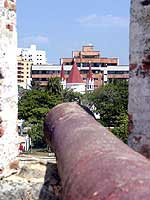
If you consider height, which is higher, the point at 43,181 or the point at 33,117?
the point at 43,181

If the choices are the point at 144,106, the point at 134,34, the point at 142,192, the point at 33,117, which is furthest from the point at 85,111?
the point at 33,117

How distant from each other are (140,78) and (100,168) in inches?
101

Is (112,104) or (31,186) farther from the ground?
(31,186)

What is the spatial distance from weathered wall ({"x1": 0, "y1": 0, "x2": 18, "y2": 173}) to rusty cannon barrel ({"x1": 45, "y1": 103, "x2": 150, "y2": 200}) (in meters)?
1.28

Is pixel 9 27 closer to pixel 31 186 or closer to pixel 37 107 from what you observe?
pixel 31 186

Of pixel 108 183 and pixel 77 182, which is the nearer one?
pixel 108 183

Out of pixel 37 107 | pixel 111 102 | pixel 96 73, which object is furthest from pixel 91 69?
pixel 37 107

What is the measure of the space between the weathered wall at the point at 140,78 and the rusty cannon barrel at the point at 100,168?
4.10 feet

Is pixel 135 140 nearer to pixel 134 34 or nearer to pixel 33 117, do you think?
pixel 134 34

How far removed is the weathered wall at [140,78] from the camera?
4484 mm

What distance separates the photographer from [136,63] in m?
4.60

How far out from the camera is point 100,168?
205cm

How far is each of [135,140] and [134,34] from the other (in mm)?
851

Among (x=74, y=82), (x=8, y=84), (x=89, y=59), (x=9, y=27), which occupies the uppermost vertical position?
(x=89, y=59)
